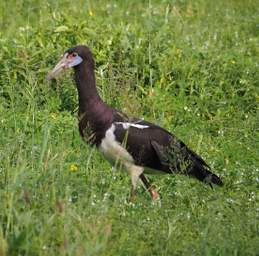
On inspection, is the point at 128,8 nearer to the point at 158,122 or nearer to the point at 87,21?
the point at 87,21

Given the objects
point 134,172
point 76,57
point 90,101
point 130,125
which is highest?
point 76,57

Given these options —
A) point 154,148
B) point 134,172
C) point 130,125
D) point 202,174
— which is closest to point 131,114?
point 130,125

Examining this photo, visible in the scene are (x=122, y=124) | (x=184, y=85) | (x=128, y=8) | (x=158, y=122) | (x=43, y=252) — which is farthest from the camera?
(x=128, y=8)

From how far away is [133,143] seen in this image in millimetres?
7230

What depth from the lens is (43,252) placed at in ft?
17.6

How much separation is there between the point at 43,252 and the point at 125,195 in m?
1.41

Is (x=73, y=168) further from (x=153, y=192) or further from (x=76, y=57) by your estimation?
(x=76, y=57)

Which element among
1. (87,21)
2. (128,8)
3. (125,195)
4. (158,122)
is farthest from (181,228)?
(128,8)

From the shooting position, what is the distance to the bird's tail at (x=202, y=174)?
7.18 m

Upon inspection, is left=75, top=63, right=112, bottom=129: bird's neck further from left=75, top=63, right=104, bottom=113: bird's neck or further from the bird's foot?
the bird's foot

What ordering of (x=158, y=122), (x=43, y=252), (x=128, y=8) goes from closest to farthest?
(x=43, y=252) < (x=158, y=122) < (x=128, y=8)

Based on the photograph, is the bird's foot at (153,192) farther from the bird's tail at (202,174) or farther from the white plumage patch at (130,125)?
the white plumage patch at (130,125)

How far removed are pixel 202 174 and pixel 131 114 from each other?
2.19 ft

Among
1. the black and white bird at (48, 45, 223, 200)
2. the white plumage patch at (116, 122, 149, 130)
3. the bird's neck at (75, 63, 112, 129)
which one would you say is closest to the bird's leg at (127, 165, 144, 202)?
the black and white bird at (48, 45, 223, 200)
